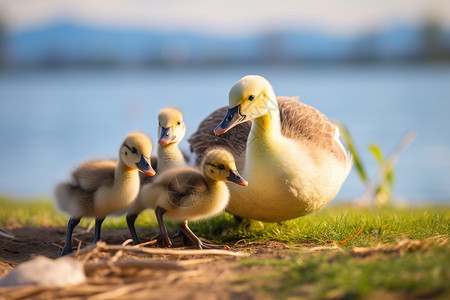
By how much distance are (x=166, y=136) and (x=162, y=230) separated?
85cm

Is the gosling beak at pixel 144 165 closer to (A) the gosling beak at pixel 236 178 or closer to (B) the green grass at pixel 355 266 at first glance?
(A) the gosling beak at pixel 236 178

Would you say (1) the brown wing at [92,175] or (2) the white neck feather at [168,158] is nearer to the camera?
(1) the brown wing at [92,175]

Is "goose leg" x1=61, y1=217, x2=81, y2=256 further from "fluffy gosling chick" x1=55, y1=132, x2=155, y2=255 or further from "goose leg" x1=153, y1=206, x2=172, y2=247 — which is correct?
"goose leg" x1=153, y1=206, x2=172, y2=247

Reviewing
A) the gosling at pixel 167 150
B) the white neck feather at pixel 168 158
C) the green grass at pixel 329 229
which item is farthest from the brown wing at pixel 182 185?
the green grass at pixel 329 229

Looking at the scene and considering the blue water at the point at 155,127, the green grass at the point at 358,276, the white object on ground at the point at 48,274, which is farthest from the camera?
the blue water at the point at 155,127

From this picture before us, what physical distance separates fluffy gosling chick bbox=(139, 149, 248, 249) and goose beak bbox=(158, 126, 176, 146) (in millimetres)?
313

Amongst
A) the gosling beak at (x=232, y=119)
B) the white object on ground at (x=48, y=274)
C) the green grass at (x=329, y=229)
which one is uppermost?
the gosling beak at (x=232, y=119)

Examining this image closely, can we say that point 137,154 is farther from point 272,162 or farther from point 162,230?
point 272,162

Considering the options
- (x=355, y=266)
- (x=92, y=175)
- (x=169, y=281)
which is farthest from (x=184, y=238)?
(x=355, y=266)

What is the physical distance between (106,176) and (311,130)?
6.22 ft

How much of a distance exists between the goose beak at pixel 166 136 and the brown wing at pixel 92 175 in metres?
0.47

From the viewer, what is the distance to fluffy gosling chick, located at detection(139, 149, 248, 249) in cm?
402

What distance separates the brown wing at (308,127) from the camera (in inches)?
184

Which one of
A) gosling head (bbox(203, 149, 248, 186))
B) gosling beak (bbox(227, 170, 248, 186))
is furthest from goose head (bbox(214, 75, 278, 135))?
gosling beak (bbox(227, 170, 248, 186))
